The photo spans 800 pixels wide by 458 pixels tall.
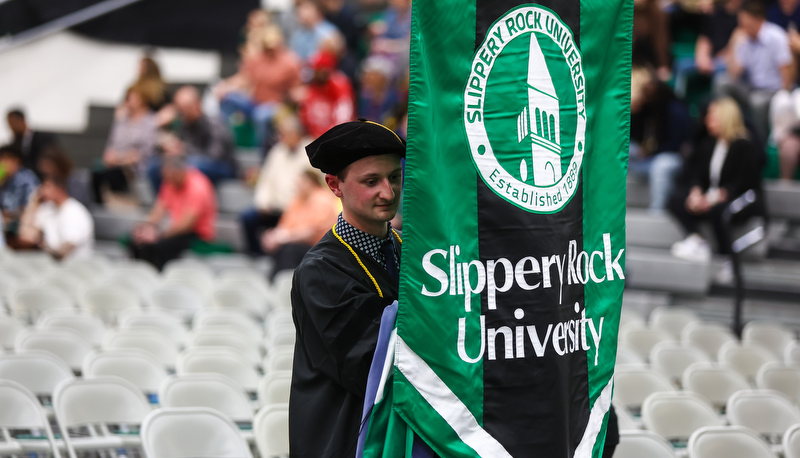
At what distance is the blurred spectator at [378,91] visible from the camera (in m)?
10.0

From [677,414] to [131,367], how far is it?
2.73 meters

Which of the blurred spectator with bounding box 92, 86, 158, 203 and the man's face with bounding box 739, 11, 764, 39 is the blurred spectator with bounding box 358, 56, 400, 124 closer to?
the blurred spectator with bounding box 92, 86, 158, 203

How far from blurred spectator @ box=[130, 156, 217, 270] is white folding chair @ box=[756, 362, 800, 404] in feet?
18.6

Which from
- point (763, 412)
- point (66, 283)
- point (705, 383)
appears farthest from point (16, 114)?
point (763, 412)

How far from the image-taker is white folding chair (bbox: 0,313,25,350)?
5.16m

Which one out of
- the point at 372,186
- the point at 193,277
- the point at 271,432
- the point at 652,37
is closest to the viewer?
the point at 372,186

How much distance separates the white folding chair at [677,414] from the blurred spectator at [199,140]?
6745 mm

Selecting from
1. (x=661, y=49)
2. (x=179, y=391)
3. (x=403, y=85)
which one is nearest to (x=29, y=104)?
(x=403, y=85)

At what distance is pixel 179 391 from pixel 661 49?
7.55 m

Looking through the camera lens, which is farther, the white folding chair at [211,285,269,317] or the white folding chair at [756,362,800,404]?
the white folding chair at [211,285,269,317]

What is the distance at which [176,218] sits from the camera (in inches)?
353

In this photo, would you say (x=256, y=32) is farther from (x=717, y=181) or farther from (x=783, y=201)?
(x=783, y=201)

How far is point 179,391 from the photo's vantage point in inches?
160

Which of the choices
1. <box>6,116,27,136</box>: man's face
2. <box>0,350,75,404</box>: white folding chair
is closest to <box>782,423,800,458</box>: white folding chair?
<box>0,350,75,404</box>: white folding chair
